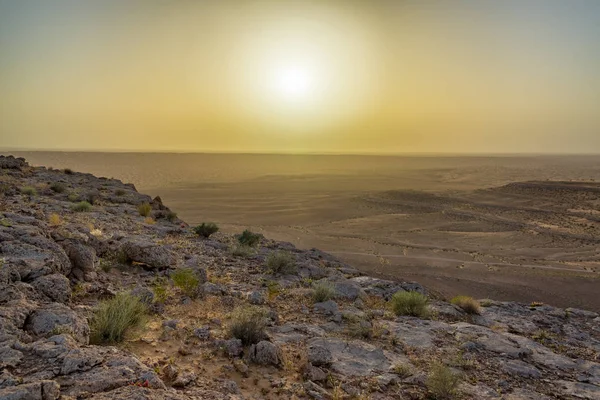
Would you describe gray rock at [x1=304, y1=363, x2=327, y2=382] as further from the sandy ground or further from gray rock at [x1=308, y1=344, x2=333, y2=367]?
the sandy ground

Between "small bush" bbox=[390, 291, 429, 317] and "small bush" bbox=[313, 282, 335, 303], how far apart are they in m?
1.51

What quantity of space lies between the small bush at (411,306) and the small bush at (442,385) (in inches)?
138

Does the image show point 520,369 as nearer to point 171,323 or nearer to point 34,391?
point 171,323

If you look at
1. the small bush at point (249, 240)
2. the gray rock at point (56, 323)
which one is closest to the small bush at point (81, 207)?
the small bush at point (249, 240)

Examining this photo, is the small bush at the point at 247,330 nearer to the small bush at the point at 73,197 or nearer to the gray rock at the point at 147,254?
the gray rock at the point at 147,254

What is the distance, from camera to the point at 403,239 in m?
25.9

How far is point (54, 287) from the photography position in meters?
5.94

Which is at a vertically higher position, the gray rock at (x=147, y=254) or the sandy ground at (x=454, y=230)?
the gray rock at (x=147, y=254)

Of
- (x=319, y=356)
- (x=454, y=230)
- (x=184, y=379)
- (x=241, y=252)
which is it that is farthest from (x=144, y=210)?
(x=454, y=230)

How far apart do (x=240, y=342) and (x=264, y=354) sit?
0.45 m

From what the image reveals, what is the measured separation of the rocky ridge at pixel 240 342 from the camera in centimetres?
408

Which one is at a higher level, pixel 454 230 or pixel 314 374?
pixel 314 374

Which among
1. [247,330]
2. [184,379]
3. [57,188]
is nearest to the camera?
[184,379]

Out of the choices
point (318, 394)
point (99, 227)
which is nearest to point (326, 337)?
point (318, 394)
